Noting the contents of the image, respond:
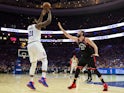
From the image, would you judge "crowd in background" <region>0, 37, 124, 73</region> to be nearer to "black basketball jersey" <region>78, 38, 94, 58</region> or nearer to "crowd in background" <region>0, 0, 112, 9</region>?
"crowd in background" <region>0, 0, 112, 9</region>

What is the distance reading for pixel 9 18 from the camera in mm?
46438

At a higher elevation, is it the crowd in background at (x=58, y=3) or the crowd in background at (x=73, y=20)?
the crowd in background at (x=58, y=3)

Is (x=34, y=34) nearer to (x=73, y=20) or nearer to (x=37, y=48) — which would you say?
(x=37, y=48)

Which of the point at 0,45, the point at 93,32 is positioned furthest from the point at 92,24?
the point at 0,45

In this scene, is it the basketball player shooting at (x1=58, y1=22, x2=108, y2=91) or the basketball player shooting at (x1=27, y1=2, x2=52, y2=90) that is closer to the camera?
the basketball player shooting at (x1=27, y1=2, x2=52, y2=90)

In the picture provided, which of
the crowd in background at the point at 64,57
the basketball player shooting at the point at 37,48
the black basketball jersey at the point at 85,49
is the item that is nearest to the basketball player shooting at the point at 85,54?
the black basketball jersey at the point at 85,49

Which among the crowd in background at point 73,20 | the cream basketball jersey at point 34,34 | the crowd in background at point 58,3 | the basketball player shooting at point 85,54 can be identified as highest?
the crowd in background at point 58,3

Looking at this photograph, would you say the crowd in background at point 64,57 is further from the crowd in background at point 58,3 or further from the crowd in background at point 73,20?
the crowd in background at point 58,3

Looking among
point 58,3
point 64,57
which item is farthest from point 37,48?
point 64,57

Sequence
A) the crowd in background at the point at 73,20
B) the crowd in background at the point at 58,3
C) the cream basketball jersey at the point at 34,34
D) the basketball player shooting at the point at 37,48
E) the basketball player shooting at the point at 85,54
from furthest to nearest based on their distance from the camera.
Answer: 1. the crowd in background at the point at 73,20
2. the crowd in background at the point at 58,3
3. the basketball player shooting at the point at 85,54
4. the cream basketball jersey at the point at 34,34
5. the basketball player shooting at the point at 37,48

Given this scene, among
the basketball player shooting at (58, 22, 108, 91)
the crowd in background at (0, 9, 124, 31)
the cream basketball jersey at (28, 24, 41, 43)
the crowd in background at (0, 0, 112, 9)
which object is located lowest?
the basketball player shooting at (58, 22, 108, 91)

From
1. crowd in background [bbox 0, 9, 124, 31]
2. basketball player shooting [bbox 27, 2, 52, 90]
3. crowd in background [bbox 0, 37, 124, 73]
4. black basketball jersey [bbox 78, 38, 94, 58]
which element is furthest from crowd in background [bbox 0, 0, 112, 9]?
basketball player shooting [bbox 27, 2, 52, 90]

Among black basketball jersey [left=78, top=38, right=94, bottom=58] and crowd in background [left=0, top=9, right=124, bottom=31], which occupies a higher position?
crowd in background [left=0, top=9, right=124, bottom=31]

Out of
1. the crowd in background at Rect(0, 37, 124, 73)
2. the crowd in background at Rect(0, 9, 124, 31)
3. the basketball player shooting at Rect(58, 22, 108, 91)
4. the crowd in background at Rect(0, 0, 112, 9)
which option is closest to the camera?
the basketball player shooting at Rect(58, 22, 108, 91)
